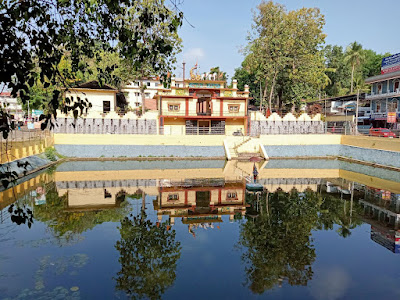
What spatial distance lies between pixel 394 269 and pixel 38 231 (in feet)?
51.0

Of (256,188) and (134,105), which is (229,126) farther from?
(134,105)

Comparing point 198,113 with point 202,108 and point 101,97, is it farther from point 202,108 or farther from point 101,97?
point 101,97

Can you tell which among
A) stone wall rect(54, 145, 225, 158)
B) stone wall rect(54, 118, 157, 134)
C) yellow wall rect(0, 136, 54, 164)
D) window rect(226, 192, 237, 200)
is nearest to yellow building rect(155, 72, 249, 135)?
stone wall rect(54, 118, 157, 134)

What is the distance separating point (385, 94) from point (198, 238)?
4126 cm

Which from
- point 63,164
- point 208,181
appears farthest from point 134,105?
point 208,181

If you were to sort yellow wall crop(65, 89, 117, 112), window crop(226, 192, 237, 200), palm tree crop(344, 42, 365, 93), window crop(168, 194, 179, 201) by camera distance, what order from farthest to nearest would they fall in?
palm tree crop(344, 42, 365, 93) → yellow wall crop(65, 89, 117, 112) → window crop(226, 192, 237, 200) → window crop(168, 194, 179, 201)

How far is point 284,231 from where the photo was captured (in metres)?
15.0

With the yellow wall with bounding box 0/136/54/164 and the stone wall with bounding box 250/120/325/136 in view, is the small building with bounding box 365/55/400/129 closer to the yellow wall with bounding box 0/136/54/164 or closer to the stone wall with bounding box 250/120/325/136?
the stone wall with bounding box 250/120/325/136

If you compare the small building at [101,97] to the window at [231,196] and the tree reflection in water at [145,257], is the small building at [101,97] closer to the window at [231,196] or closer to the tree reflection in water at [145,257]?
the window at [231,196]

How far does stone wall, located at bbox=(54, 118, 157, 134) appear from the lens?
35156 mm

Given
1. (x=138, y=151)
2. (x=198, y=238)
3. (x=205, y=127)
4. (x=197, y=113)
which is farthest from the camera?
(x=205, y=127)

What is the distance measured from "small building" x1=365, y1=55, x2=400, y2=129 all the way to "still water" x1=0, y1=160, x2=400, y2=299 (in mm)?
21623

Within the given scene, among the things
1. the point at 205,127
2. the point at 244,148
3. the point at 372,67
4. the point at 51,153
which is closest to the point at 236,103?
the point at 205,127

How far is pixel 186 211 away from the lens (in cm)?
1784
